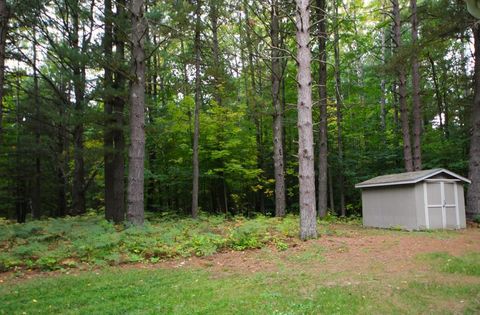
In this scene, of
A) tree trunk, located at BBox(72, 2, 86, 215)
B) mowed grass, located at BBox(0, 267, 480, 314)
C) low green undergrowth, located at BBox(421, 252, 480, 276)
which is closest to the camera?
mowed grass, located at BBox(0, 267, 480, 314)

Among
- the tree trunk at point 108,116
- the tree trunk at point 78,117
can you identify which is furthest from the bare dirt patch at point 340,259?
the tree trunk at point 78,117

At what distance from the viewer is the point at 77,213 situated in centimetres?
1812

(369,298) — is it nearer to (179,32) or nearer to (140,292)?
(140,292)

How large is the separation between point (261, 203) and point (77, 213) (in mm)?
9817

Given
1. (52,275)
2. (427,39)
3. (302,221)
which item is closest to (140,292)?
(52,275)

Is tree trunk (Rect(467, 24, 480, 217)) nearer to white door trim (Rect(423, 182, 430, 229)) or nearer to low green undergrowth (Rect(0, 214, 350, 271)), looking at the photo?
white door trim (Rect(423, 182, 430, 229))

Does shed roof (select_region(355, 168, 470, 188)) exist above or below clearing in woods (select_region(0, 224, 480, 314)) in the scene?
above

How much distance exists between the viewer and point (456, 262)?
22.2 feet

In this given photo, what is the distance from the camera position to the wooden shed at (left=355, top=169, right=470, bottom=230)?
11.9 m

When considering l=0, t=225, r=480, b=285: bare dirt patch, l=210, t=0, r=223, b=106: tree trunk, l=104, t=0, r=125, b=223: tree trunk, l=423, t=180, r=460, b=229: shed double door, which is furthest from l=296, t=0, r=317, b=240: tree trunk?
l=210, t=0, r=223, b=106: tree trunk

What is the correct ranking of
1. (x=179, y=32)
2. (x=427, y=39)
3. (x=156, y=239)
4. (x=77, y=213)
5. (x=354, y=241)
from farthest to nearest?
(x=77, y=213)
(x=427, y=39)
(x=179, y=32)
(x=354, y=241)
(x=156, y=239)

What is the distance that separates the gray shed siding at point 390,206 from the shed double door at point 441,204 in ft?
1.42

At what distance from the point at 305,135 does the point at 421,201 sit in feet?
17.1

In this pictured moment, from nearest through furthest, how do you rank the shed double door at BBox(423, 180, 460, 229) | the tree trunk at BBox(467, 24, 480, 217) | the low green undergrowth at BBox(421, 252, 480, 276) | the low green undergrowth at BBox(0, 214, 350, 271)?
the low green undergrowth at BBox(421, 252, 480, 276)
the low green undergrowth at BBox(0, 214, 350, 271)
the shed double door at BBox(423, 180, 460, 229)
the tree trunk at BBox(467, 24, 480, 217)
